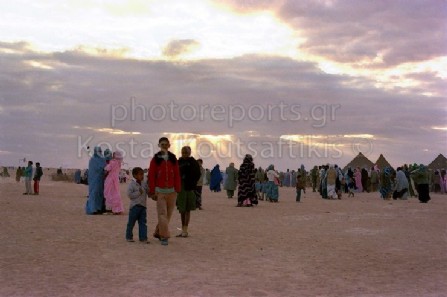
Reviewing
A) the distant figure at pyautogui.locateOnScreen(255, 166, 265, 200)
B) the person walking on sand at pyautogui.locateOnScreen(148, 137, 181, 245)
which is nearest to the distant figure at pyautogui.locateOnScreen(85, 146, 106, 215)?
the person walking on sand at pyautogui.locateOnScreen(148, 137, 181, 245)

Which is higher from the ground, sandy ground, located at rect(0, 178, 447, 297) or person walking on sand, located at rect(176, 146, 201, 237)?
person walking on sand, located at rect(176, 146, 201, 237)

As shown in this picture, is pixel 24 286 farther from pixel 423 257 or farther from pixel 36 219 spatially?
pixel 36 219

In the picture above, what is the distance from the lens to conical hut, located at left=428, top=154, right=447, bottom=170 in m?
45.0

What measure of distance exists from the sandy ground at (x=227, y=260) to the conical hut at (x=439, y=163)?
3218 centimetres

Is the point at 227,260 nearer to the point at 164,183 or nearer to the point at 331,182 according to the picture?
the point at 164,183

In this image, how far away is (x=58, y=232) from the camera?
12.0 metres

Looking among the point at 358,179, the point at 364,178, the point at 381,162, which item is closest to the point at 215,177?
the point at 358,179

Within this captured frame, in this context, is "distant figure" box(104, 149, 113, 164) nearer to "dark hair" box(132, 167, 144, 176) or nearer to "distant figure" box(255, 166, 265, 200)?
"dark hair" box(132, 167, 144, 176)

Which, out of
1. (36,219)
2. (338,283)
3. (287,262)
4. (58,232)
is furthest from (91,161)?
(338,283)

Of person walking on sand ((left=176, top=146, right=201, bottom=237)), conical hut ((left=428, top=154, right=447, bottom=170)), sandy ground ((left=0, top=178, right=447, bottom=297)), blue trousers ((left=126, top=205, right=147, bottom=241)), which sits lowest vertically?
sandy ground ((left=0, top=178, right=447, bottom=297))

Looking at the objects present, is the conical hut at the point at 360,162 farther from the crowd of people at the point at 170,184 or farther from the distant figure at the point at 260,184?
the distant figure at the point at 260,184

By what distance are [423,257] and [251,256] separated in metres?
2.81

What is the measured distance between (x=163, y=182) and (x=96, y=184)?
7270mm

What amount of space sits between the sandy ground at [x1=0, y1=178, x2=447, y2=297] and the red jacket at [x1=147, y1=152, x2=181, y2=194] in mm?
1070
